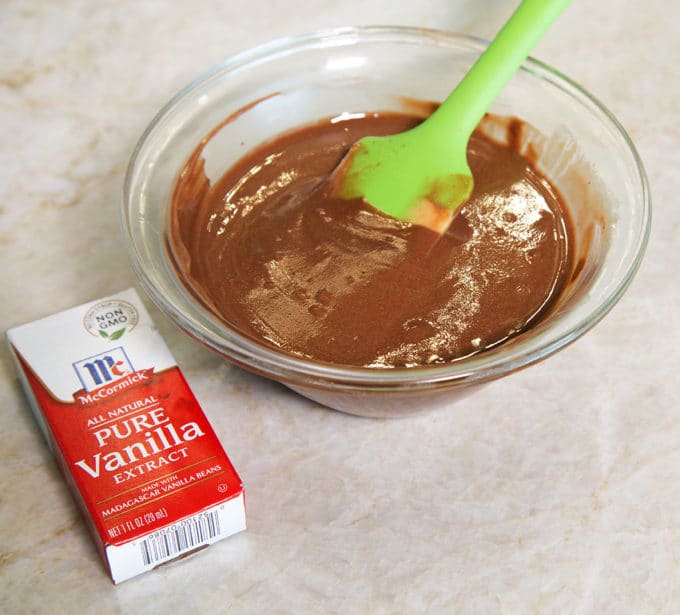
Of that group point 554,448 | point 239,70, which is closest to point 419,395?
point 554,448

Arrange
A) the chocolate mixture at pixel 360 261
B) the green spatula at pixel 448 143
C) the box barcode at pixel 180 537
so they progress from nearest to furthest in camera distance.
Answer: the box barcode at pixel 180 537 < the chocolate mixture at pixel 360 261 < the green spatula at pixel 448 143

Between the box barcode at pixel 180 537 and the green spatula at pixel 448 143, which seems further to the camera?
the green spatula at pixel 448 143

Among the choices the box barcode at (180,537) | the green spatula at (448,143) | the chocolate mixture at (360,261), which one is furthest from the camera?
the green spatula at (448,143)

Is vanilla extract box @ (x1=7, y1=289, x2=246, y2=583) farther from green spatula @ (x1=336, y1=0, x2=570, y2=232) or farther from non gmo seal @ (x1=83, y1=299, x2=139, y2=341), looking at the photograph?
green spatula @ (x1=336, y1=0, x2=570, y2=232)

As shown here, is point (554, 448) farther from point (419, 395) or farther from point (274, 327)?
point (274, 327)

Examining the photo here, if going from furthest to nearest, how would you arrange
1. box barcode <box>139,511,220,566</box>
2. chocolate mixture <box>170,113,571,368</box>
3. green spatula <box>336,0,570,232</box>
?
green spatula <box>336,0,570,232</box>
chocolate mixture <box>170,113,571,368</box>
box barcode <box>139,511,220,566</box>

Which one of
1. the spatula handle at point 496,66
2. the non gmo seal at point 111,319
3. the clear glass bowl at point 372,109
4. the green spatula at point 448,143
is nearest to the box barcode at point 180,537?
the clear glass bowl at point 372,109

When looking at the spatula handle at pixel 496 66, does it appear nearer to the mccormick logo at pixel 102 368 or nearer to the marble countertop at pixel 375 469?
the marble countertop at pixel 375 469

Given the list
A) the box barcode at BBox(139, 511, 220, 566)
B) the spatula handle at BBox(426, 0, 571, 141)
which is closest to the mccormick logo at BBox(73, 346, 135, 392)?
the box barcode at BBox(139, 511, 220, 566)
